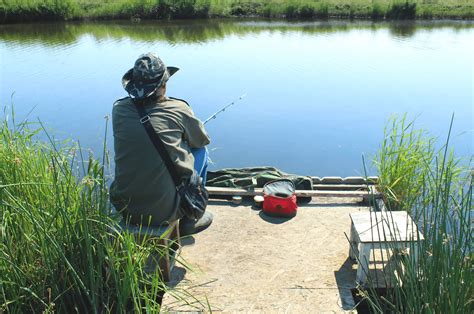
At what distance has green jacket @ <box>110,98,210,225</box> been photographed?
2.86 meters

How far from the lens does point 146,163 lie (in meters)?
2.86

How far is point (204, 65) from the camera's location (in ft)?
39.2

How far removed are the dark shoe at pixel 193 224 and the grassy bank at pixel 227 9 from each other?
1862 cm

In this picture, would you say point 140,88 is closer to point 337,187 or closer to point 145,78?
point 145,78

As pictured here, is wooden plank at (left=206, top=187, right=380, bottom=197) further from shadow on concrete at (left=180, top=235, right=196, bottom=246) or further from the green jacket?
the green jacket

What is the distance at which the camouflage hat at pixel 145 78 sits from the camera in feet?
9.50

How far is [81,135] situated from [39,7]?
14.5 meters

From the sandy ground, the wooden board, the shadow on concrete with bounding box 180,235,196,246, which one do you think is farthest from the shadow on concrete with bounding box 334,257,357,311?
the shadow on concrete with bounding box 180,235,196,246

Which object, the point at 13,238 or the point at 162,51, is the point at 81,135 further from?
the point at 162,51

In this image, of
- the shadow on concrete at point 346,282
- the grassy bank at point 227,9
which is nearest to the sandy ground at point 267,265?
the shadow on concrete at point 346,282

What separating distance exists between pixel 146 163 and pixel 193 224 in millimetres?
801

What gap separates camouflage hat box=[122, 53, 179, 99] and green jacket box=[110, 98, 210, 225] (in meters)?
0.08

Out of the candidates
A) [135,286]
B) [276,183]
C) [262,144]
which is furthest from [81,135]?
[135,286]

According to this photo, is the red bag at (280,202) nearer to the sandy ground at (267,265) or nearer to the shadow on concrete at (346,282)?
the sandy ground at (267,265)
